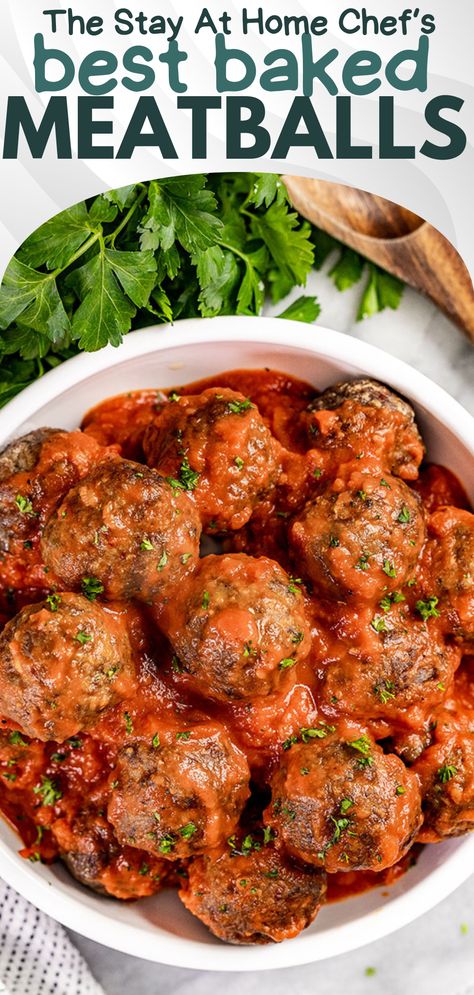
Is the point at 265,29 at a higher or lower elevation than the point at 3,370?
higher

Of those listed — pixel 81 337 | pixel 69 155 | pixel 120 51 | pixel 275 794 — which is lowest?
pixel 275 794

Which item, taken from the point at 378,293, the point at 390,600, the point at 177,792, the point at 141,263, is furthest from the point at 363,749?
the point at 378,293

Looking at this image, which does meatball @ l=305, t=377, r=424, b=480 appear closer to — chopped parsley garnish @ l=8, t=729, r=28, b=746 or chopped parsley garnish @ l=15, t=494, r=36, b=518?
chopped parsley garnish @ l=15, t=494, r=36, b=518

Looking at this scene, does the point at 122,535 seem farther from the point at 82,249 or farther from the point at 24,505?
the point at 82,249

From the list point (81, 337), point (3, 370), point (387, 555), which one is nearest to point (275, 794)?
point (387, 555)

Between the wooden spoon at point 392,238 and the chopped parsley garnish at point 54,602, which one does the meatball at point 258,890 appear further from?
the wooden spoon at point 392,238

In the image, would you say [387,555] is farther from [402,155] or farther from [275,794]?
[402,155]

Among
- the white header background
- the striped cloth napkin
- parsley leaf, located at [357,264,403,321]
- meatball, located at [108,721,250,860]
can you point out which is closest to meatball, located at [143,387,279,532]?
meatball, located at [108,721,250,860]

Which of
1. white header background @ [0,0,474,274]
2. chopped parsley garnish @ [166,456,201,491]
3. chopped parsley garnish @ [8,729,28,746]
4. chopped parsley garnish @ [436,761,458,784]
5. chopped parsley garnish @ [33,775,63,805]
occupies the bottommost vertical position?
chopped parsley garnish @ [33,775,63,805]
